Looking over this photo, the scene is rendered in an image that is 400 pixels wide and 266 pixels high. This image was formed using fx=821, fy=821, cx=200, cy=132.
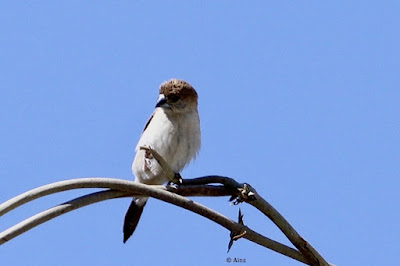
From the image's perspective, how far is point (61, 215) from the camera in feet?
9.78

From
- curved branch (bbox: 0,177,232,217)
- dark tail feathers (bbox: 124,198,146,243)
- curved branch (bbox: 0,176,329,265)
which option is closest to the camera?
curved branch (bbox: 0,177,232,217)

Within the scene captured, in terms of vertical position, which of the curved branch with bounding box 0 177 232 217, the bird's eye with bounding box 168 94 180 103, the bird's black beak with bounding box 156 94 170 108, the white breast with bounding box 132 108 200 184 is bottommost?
the curved branch with bounding box 0 177 232 217

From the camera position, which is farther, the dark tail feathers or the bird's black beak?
the bird's black beak

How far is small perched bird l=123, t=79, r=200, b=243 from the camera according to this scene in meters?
6.39

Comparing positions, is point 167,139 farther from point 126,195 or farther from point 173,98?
point 126,195

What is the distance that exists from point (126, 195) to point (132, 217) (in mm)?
3357

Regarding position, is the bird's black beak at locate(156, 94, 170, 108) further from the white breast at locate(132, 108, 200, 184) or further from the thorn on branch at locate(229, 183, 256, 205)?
the thorn on branch at locate(229, 183, 256, 205)

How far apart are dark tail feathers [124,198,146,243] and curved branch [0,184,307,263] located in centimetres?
293

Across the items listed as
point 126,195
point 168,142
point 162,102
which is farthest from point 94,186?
point 162,102

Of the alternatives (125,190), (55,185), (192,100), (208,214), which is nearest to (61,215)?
(55,185)

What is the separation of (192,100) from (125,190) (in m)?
3.67

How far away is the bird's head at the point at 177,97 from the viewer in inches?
262

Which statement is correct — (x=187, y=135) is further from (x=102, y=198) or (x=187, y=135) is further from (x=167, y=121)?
(x=102, y=198)

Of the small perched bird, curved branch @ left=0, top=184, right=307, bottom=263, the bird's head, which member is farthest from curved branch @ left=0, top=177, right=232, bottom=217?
the bird's head
